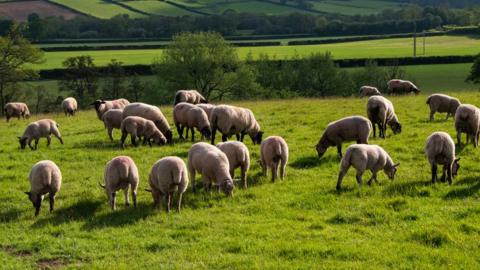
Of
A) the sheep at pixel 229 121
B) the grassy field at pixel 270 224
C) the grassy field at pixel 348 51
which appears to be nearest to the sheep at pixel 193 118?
the sheep at pixel 229 121

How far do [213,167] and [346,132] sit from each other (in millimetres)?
5906

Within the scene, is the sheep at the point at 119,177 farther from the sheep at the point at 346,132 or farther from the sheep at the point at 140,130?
the sheep at the point at 140,130

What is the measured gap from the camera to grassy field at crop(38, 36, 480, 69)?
287 ft

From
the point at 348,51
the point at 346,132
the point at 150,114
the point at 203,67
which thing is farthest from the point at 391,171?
the point at 348,51

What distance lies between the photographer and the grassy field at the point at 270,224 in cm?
1098

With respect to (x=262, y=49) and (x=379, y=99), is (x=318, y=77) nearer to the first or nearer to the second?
(x=262, y=49)

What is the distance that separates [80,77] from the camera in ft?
237

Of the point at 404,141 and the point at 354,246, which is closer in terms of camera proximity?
the point at 354,246

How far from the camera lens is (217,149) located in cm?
1552

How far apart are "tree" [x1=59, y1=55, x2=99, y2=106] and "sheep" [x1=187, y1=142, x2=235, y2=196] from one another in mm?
56812

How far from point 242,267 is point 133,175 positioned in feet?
16.5

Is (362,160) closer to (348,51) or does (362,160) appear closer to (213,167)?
(213,167)

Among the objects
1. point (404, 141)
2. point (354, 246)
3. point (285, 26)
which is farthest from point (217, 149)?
point (285, 26)

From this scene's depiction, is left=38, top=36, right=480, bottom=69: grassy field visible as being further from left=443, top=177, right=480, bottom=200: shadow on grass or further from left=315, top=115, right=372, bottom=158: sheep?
left=443, top=177, right=480, bottom=200: shadow on grass
